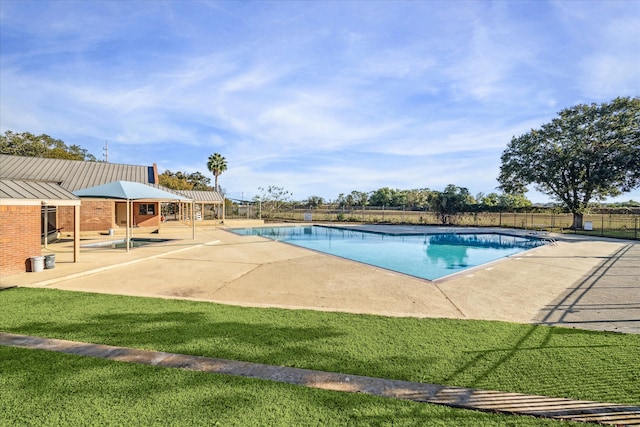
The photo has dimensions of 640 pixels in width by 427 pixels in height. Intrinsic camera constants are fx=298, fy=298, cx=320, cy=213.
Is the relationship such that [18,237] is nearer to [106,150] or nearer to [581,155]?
[581,155]

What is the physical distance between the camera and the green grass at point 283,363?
96.6 inches

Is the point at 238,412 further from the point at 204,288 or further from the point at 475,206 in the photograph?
the point at 475,206

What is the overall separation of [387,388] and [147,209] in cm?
2434

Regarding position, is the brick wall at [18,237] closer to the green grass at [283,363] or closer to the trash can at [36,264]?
the trash can at [36,264]

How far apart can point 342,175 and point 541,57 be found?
39.6m

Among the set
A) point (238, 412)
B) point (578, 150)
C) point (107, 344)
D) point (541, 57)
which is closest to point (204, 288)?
point (107, 344)

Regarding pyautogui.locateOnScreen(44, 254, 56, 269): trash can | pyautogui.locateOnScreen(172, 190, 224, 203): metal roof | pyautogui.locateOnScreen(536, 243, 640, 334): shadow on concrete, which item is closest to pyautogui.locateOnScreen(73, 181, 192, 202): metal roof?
pyautogui.locateOnScreen(44, 254, 56, 269): trash can

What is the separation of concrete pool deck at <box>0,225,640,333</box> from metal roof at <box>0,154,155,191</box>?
11.3 metres

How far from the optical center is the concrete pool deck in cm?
530

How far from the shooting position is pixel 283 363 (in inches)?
129

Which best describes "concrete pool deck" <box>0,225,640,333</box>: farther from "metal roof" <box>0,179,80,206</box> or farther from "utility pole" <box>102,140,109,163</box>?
"utility pole" <box>102,140,109,163</box>

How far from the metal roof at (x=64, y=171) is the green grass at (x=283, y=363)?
1756 centimetres

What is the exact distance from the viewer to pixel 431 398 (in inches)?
105

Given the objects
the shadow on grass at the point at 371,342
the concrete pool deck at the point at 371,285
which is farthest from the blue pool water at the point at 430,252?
the shadow on grass at the point at 371,342
